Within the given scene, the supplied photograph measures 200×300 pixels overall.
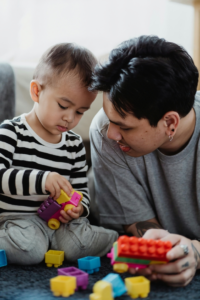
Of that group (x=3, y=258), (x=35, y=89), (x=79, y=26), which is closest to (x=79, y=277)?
(x=3, y=258)

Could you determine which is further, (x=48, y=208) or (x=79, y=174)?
(x=79, y=174)

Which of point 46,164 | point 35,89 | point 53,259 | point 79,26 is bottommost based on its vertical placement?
point 53,259

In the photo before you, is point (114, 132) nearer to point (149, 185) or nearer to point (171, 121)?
point (171, 121)

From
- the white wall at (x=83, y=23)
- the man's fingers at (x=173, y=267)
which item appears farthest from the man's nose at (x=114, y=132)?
the white wall at (x=83, y=23)

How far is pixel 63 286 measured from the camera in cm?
72

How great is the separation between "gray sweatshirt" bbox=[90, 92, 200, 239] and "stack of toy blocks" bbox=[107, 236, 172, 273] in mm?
364

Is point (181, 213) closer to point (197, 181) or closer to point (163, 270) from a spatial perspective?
point (197, 181)

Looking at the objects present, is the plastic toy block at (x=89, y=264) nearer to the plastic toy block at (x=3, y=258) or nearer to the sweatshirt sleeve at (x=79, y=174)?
the plastic toy block at (x=3, y=258)

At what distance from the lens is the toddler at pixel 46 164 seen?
992 mm

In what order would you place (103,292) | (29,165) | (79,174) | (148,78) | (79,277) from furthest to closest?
1. (79,174)
2. (29,165)
3. (148,78)
4. (79,277)
5. (103,292)

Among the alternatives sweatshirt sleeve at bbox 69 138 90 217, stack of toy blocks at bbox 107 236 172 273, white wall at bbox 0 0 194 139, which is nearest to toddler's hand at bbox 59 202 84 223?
Answer: sweatshirt sleeve at bbox 69 138 90 217

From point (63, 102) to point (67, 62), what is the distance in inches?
5.0

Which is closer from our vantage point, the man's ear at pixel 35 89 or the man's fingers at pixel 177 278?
the man's fingers at pixel 177 278

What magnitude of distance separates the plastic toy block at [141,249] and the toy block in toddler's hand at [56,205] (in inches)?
13.0
